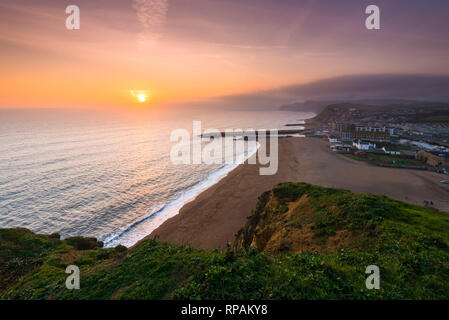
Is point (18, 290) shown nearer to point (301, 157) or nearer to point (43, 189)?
point (43, 189)

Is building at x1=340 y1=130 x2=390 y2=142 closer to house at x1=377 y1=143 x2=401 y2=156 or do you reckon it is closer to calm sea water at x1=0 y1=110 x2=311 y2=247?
house at x1=377 y1=143 x2=401 y2=156

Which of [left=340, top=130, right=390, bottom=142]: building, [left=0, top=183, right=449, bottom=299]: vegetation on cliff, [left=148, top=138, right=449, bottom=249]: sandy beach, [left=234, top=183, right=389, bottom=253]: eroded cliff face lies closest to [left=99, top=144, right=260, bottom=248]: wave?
[left=148, top=138, right=449, bottom=249]: sandy beach

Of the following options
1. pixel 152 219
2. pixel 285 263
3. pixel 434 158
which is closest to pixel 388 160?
pixel 434 158

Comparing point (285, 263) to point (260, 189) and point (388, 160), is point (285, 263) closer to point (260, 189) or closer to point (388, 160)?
point (260, 189)

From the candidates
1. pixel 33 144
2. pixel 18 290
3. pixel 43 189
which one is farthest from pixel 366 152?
pixel 33 144

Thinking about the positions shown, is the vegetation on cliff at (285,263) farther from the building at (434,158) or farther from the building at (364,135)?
the building at (364,135)

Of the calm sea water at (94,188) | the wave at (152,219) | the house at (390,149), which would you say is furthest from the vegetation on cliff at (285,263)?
the house at (390,149)
